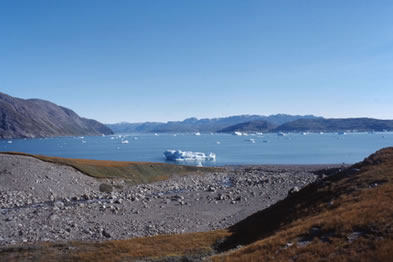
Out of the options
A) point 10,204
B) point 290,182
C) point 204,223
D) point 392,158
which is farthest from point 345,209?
point 290,182

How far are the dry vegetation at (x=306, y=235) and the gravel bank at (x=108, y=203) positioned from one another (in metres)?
5.16

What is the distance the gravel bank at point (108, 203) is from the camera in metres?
23.4

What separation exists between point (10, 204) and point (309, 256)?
1213 inches

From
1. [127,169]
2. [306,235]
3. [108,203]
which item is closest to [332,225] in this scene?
[306,235]

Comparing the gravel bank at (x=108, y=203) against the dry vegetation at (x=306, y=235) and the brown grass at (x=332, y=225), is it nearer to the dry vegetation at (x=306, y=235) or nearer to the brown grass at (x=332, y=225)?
the dry vegetation at (x=306, y=235)

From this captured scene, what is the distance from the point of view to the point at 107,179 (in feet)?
146

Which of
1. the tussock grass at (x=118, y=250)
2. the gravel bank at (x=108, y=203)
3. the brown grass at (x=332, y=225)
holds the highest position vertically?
the brown grass at (x=332, y=225)

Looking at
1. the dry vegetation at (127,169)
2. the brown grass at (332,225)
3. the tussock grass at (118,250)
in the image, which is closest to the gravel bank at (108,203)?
the dry vegetation at (127,169)

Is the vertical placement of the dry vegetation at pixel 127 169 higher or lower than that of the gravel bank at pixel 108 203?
higher

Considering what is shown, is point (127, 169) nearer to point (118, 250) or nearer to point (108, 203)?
point (108, 203)

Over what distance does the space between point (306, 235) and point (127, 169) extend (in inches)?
1600

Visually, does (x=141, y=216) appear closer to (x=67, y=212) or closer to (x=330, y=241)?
(x=67, y=212)

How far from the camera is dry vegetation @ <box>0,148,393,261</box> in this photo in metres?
10.3

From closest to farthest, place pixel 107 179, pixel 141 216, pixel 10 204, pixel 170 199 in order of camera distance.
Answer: pixel 141 216 < pixel 10 204 < pixel 170 199 < pixel 107 179
